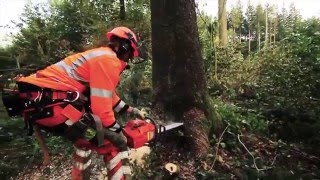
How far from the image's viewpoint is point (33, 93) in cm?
394

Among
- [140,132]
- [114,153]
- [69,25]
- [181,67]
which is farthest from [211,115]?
[69,25]

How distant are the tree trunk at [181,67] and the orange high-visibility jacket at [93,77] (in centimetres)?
132

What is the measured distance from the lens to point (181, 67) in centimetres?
527

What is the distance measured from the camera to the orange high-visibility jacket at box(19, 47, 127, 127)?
3781 millimetres

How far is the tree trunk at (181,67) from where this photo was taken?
206 inches

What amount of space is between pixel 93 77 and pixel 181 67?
5.78ft

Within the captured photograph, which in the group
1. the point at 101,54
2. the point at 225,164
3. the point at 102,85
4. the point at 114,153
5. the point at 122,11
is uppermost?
the point at 122,11

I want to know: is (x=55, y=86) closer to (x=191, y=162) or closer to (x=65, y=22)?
(x=191, y=162)

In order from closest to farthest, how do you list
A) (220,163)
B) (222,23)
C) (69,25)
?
1. (220,163)
2. (222,23)
3. (69,25)

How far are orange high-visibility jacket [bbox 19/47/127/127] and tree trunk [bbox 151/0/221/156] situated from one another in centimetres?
132

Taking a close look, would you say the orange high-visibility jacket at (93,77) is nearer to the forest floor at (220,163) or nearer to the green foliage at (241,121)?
the forest floor at (220,163)

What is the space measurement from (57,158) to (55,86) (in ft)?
8.49

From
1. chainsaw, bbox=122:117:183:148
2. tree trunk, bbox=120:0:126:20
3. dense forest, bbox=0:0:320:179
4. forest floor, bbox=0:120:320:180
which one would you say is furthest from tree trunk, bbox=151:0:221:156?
tree trunk, bbox=120:0:126:20

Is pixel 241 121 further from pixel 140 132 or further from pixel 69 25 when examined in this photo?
pixel 69 25
